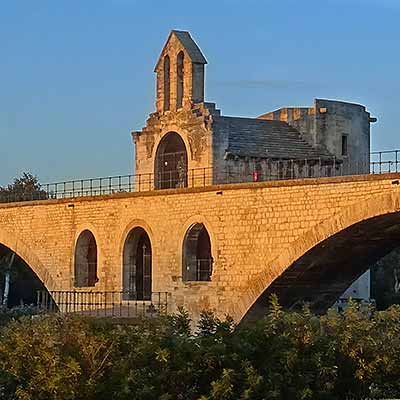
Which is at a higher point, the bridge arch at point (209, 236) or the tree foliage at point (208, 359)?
the bridge arch at point (209, 236)

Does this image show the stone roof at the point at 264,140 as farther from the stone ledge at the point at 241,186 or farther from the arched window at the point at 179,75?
the stone ledge at the point at 241,186

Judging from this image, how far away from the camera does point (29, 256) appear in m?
43.5

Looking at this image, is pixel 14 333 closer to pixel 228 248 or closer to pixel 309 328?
pixel 309 328

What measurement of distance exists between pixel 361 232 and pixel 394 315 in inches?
393

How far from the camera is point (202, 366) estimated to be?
18688mm

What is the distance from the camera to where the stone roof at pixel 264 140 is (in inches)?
1535

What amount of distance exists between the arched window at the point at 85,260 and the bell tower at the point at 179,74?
4993mm

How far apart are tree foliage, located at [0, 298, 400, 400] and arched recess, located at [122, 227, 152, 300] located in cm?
1737

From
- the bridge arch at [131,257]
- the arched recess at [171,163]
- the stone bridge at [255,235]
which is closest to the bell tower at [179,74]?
the arched recess at [171,163]

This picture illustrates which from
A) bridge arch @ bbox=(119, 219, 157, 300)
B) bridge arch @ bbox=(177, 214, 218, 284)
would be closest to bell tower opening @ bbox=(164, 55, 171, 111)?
bridge arch @ bbox=(119, 219, 157, 300)

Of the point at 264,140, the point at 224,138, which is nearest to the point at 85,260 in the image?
the point at 224,138

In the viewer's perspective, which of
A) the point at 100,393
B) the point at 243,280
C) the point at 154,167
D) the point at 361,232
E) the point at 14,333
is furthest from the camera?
the point at 154,167

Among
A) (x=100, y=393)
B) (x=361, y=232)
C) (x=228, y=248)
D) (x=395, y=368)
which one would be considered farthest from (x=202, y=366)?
(x=228, y=248)

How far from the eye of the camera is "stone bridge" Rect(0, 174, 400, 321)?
29.5 meters
